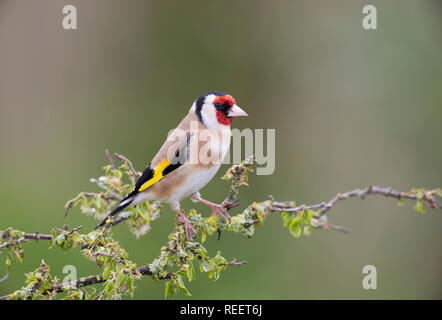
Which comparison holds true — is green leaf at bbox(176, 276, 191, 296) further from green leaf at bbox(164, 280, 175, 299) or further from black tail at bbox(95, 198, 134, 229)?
black tail at bbox(95, 198, 134, 229)

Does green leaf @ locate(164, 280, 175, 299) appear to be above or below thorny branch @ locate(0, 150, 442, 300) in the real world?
below

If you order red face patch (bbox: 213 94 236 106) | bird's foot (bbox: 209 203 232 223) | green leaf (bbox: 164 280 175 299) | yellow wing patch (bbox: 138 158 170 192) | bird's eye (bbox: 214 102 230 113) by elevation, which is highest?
red face patch (bbox: 213 94 236 106)

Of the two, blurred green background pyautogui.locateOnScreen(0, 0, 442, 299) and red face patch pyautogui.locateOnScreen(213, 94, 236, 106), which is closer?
red face patch pyautogui.locateOnScreen(213, 94, 236, 106)

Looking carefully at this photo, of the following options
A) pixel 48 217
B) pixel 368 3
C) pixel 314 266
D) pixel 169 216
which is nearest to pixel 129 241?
pixel 169 216

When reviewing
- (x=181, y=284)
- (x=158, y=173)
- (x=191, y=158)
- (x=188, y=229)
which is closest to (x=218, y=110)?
(x=191, y=158)

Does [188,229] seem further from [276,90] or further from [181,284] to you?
[276,90]

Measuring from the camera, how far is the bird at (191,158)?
8.42ft

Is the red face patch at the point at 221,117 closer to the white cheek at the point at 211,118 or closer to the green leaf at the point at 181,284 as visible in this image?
the white cheek at the point at 211,118

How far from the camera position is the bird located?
8.42 ft

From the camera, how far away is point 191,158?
8.52 ft

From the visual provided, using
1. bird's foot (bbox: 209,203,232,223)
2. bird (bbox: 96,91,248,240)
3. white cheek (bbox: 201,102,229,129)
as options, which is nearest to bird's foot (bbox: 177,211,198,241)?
bird's foot (bbox: 209,203,232,223)

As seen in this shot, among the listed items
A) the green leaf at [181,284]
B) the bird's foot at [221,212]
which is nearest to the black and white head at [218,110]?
the bird's foot at [221,212]

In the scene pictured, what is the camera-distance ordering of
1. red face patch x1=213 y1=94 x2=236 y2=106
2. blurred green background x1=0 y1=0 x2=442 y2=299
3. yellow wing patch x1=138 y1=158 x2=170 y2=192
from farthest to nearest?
blurred green background x1=0 y1=0 x2=442 y2=299
red face patch x1=213 y1=94 x2=236 y2=106
yellow wing patch x1=138 y1=158 x2=170 y2=192

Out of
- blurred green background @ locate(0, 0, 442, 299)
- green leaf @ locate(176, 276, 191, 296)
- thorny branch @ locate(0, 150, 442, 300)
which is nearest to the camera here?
thorny branch @ locate(0, 150, 442, 300)
